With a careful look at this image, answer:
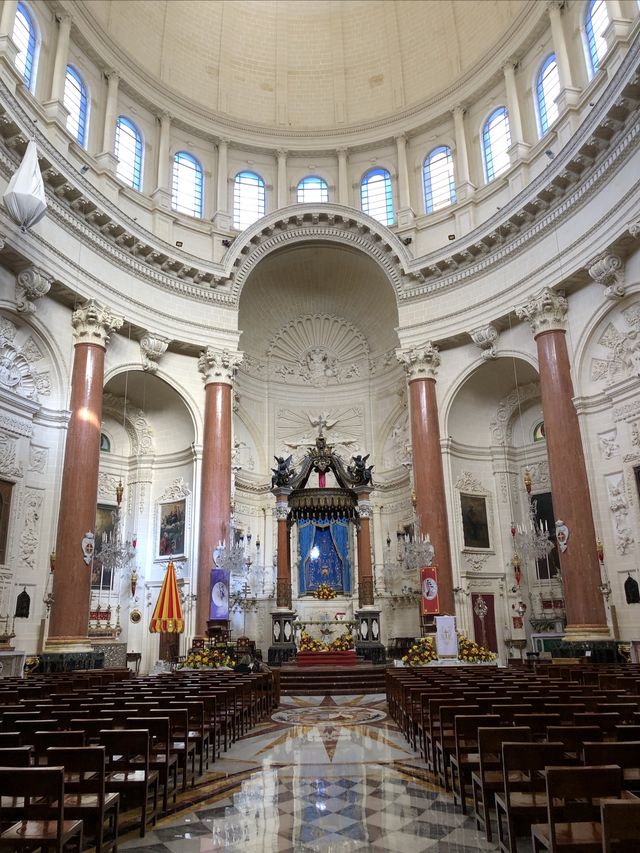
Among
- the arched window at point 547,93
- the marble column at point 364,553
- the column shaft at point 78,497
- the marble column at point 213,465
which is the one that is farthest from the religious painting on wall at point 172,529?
the arched window at point 547,93

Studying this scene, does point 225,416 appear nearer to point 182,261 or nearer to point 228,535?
point 228,535

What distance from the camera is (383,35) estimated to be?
90.3 feet

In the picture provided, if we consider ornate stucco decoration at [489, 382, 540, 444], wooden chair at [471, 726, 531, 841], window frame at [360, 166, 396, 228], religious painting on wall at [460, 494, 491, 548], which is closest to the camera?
wooden chair at [471, 726, 531, 841]

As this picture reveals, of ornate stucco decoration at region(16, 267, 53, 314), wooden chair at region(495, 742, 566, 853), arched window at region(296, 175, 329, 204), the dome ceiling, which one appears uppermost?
the dome ceiling

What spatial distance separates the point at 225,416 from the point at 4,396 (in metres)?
7.79

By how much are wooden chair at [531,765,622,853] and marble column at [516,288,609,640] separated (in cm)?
1380

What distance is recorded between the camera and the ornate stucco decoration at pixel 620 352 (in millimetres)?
16578

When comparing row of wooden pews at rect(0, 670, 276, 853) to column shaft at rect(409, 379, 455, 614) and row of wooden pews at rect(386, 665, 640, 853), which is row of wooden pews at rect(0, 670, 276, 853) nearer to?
row of wooden pews at rect(386, 665, 640, 853)

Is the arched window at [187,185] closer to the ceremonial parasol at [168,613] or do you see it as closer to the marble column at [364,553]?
the marble column at [364,553]

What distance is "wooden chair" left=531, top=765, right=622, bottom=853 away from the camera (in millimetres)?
3312

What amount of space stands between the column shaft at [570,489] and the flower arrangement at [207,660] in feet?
29.3

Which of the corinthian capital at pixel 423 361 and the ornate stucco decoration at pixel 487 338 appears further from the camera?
the corinthian capital at pixel 423 361

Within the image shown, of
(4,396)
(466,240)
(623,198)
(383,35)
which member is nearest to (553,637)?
(623,198)

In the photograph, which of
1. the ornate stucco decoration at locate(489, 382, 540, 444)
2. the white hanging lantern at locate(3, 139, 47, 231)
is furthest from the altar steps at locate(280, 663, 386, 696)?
the white hanging lantern at locate(3, 139, 47, 231)
